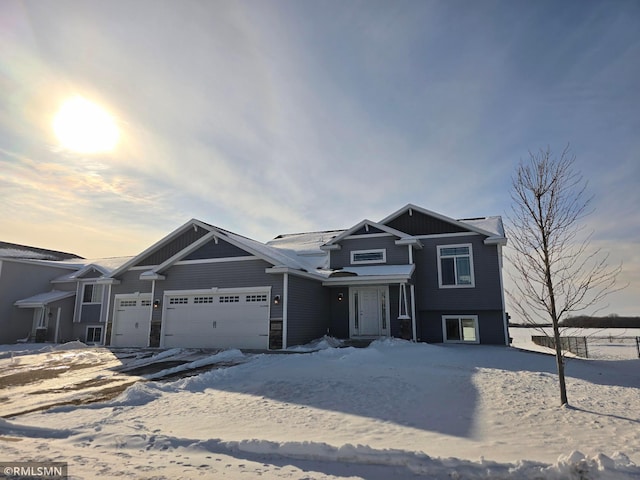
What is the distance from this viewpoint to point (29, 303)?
23469 mm

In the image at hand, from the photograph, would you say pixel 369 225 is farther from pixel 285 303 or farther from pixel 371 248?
pixel 285 303

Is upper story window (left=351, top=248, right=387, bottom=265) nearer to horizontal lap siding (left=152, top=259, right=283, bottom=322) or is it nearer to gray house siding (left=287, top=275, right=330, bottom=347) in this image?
gray house siding (left=287, top=275, right=330, bottom=347)

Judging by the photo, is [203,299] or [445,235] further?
[445,235]

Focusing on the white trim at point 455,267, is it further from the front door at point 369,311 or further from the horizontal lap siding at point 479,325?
the front door at point 369,311

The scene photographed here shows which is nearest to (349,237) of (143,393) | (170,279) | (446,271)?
(446,271)

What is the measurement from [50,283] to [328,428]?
Result: 84.1 ft

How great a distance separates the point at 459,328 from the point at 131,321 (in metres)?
14.5

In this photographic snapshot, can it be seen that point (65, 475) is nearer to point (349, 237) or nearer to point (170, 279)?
point (170, 279)

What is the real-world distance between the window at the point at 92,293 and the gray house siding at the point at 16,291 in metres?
3.07

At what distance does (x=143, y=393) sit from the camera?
8.59 meters

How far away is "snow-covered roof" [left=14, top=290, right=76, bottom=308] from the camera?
919 inches

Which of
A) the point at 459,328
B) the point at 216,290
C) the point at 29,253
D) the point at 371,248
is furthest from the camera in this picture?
the point at 29,253

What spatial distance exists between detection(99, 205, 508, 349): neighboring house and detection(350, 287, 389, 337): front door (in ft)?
0.14

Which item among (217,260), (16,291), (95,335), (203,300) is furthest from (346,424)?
(16,291)
